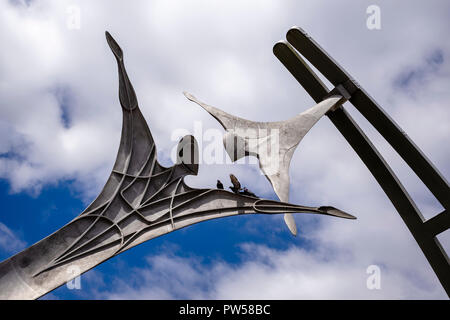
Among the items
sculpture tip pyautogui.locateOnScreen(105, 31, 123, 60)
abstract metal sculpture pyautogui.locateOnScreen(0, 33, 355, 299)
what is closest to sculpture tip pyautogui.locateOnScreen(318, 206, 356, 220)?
abstract metal sculpture pyautogui.locateOnScreen(0, 33, 355, 299)

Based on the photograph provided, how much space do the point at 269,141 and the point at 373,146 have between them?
5.73 meters

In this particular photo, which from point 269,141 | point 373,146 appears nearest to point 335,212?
point 269,141

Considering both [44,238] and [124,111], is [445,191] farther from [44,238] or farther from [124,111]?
[44,238]

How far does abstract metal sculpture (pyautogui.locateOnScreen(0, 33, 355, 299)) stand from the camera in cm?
1074

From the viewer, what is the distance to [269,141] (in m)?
12.5

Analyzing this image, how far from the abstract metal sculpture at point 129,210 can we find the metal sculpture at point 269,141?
28.3 inches

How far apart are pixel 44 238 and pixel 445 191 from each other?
37.9 feet

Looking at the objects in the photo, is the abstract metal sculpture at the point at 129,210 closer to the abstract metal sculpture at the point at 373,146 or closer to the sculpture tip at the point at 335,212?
the sculpture tip at the point at 335,212

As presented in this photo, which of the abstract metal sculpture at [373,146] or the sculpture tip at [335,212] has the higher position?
the abstract metal sculpture at [373,146]

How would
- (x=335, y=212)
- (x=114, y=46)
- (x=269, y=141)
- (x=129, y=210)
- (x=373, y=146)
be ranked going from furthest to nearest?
(x=373, y=146)
(x=269, y=141)
(x=114, y=46)
(x=129, y=210)
(x=335, y=212)

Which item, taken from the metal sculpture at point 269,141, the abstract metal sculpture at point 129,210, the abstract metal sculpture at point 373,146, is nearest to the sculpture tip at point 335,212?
the abstract metal sculpture at point 129,210

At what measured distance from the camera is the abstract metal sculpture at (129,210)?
423 inches

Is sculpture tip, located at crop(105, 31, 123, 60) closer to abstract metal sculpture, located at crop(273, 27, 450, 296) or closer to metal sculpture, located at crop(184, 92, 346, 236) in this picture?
metal sculpture, located at crop(184, 92, 346, 236)

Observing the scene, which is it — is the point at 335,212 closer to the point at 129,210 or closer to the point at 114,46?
the point at 129,210
